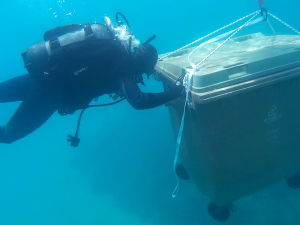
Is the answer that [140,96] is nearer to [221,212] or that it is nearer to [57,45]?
[57,45]

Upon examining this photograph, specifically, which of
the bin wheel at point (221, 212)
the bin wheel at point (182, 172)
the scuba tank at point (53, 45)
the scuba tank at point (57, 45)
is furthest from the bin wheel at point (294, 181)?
the scuba tank at point (53, 45)

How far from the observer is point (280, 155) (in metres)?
2.57

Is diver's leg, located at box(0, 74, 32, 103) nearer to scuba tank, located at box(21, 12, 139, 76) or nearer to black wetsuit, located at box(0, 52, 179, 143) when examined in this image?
black wetsuit, located at box(0, 52, 179, 143)

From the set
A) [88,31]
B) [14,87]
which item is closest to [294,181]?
[88,31]

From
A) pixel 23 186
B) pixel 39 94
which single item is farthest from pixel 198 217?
pixel 23 186

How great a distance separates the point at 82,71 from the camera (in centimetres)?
225

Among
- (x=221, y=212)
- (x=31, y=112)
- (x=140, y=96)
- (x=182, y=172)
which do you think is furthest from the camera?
(x=182, y=172)

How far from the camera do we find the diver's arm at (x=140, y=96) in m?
2.21

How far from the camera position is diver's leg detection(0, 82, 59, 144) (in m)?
2.39

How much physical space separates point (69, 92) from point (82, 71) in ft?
1.00

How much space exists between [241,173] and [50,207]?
571 centimetres

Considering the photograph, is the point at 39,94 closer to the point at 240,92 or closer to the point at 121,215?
the point at 240,92

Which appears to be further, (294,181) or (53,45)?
(294,181)

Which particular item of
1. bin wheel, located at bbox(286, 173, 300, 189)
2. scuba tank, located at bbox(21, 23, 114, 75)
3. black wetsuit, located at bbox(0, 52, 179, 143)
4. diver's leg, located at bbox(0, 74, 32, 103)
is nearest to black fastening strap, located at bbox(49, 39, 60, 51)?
scuba tank, located at bbox(21, 23, 114, 75)
